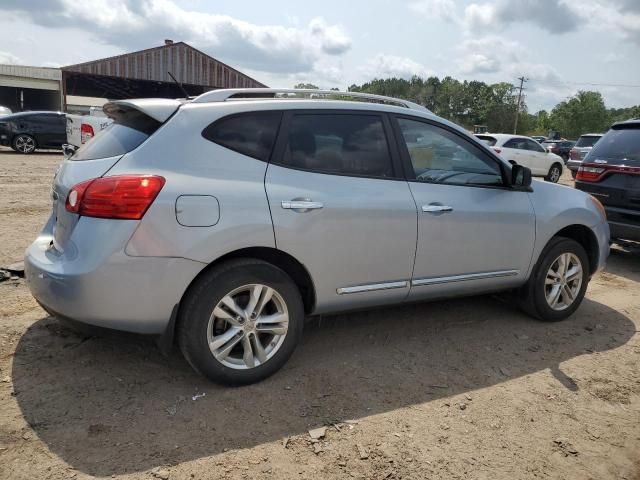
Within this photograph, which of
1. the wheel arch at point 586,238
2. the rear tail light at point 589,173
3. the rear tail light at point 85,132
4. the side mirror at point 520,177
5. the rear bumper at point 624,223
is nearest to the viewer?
the side mirror at point 520,177

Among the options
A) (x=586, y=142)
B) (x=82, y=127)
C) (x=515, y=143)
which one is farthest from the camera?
(x=586, y=142)

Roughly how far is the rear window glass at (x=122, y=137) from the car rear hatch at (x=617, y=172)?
5.75m

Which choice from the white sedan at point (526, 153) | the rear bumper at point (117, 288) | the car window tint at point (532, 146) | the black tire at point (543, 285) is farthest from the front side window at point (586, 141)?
the rear bumper at point (117, 288)

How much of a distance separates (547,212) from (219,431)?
311cm

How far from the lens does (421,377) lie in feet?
11.3

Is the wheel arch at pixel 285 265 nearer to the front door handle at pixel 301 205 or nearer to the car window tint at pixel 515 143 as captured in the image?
the front door handle at pixel 301 205

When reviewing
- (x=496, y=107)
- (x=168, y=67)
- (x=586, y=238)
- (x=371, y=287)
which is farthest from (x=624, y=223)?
(x=496, y=107)

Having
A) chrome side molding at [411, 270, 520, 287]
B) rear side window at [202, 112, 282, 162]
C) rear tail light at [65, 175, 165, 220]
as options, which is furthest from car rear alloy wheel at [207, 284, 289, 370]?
chrome side molding at [411, 270, 520, 287]

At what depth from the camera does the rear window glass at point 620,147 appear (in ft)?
21.1

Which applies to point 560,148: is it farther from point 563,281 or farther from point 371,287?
point 371,287

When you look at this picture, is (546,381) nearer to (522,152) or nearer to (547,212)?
(547,212)

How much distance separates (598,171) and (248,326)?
5590mm

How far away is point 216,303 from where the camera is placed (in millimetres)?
2949

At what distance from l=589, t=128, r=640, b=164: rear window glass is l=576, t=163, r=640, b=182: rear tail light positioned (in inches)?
3.4
